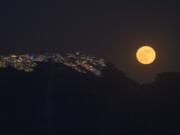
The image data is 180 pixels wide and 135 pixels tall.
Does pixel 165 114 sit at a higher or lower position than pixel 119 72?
lower

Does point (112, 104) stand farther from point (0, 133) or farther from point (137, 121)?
point (0, 133)

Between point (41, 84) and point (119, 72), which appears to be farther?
point (41, 84)

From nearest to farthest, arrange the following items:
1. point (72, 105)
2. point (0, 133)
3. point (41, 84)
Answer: point (0, 133) < point (72, 105) < point (41, 84)

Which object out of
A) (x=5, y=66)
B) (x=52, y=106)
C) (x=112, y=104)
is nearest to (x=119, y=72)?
(x=112, y=104)

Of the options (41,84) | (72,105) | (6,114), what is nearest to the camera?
(6,114)

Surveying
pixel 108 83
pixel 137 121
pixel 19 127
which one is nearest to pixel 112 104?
pixel 108 83

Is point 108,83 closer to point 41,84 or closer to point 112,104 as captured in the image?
point 112,104
